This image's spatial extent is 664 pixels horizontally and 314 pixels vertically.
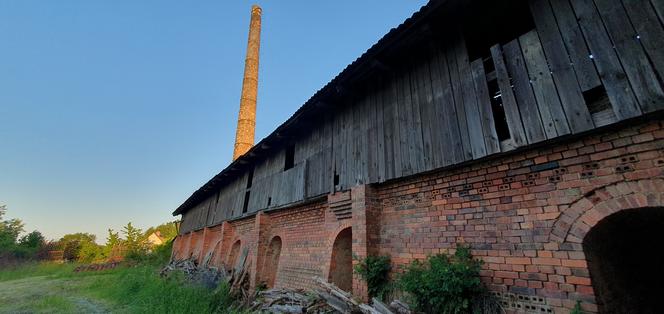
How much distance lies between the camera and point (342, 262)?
6.78m

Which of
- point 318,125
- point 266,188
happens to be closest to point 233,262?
point 266,188

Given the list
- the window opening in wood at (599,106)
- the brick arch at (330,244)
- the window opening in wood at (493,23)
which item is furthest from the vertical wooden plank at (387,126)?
the window opening in wood at (599,106)

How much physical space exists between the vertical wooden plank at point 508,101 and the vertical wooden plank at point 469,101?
37 cm

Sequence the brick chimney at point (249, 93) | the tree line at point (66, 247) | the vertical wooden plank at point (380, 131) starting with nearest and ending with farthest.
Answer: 1. the vertical wooden plank at point (380, 131)
2. the brick chimney at point (249, 93)
3. the tree line at point (66, 247)

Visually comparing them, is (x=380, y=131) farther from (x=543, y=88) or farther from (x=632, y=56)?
(x=632, y=56)

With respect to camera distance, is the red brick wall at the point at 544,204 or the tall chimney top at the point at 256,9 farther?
the tall chimney top at the point at 256,9

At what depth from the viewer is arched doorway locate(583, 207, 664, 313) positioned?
3052mm

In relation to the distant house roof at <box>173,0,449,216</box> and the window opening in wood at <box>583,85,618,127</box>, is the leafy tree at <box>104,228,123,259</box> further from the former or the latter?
the window opening in wood at <box>583,85,618,127</box>

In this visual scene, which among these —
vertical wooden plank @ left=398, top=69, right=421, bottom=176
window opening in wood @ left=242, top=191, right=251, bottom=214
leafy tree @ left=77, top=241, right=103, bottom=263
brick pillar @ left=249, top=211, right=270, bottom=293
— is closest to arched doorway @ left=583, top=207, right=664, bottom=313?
vertical wooden plank @ left=398, top=69, right=421, bottom=176

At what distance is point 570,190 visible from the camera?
323cm

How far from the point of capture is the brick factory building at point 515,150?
117 inches

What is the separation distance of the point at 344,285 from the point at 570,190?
5024 millimetres

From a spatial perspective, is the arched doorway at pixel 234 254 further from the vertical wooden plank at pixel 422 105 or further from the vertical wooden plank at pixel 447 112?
the vertical wooden plank at pixel 447 112

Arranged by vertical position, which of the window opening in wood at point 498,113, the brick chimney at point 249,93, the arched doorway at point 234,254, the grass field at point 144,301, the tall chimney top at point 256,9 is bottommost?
the grass field at point 144,301
